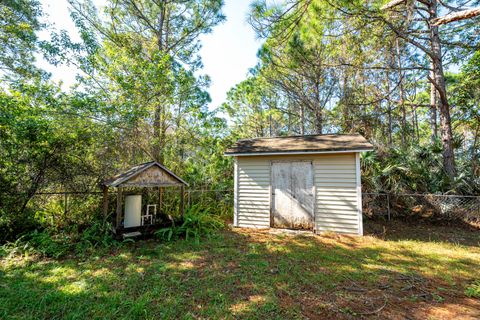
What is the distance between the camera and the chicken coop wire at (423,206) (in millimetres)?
6094

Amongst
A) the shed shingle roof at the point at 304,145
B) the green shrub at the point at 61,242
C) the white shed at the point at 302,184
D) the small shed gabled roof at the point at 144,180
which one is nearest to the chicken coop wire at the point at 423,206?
the white shed at the point at 302,184

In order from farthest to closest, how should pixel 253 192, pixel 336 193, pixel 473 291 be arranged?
1. pixel 253 192
2. pixel 336 193
3. pixel 473 291

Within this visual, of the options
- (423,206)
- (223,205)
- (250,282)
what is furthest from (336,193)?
(223,205)

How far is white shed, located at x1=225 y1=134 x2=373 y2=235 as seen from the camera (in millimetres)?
5703

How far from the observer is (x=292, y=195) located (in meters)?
6.22

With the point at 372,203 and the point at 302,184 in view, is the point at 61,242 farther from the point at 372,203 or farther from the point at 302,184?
the point at 372,203

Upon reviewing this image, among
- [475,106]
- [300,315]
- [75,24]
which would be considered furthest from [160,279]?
[475,106]

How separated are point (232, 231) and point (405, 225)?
17.8ft

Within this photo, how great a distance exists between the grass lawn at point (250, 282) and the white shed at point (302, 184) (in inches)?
38.6

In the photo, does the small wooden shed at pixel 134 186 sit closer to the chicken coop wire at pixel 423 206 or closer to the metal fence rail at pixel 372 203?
the metal fence rail at pixel 372 203

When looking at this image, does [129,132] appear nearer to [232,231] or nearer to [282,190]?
[232,231]

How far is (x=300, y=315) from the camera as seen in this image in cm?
244

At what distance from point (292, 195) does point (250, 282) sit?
342 cm

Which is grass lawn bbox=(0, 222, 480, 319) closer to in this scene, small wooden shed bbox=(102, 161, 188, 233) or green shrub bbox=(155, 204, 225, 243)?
green shrub bbox=(155, 204, 225, 243)
